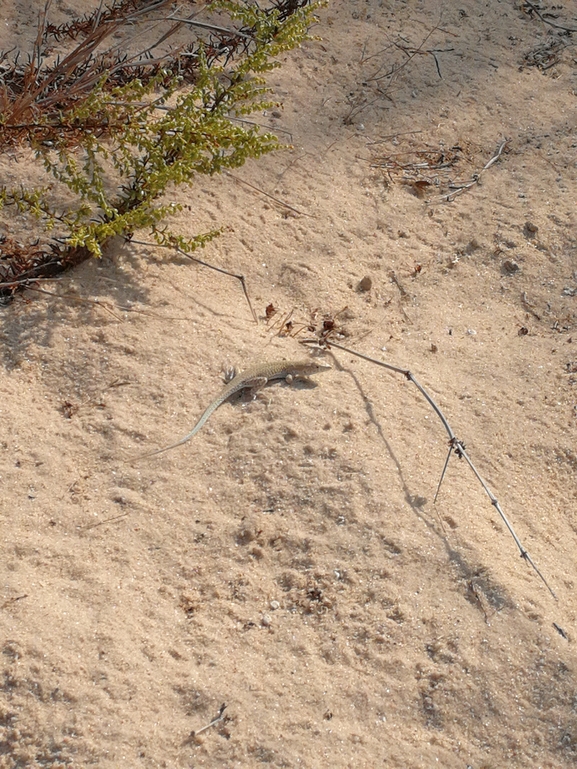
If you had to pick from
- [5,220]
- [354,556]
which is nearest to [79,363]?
[5,220]

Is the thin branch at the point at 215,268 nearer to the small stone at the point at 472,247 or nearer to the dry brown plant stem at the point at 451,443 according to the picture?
the dry brown plant stem at the point at 451,443

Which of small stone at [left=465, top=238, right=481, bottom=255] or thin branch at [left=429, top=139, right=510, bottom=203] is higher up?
thin branch at [left=429, top=139, right=510, bottom=203]

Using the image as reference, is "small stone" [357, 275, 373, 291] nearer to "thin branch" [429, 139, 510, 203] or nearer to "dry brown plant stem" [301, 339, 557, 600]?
"dry brown plant stem" [301, 339, 557, 600]

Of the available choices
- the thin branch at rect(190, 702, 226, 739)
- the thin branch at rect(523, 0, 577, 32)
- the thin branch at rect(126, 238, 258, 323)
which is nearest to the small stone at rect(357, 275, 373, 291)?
the thin branch at rect(126, 238, 258, 323)

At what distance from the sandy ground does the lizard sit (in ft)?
0.16

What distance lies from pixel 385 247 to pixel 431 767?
9.18 ft

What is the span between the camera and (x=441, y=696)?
2.76 metres

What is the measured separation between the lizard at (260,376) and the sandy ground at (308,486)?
5 centimetres

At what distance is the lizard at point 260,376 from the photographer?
3461mm

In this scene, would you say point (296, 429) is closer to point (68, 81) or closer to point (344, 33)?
point (68, 81)

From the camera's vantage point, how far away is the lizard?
3461 mm

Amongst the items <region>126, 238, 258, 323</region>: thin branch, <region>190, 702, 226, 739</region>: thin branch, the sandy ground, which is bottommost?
<region>190, 702, 226, 739</region>: thin branch

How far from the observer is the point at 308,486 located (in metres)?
3.22

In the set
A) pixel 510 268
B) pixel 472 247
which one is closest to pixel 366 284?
pixel 472 247
